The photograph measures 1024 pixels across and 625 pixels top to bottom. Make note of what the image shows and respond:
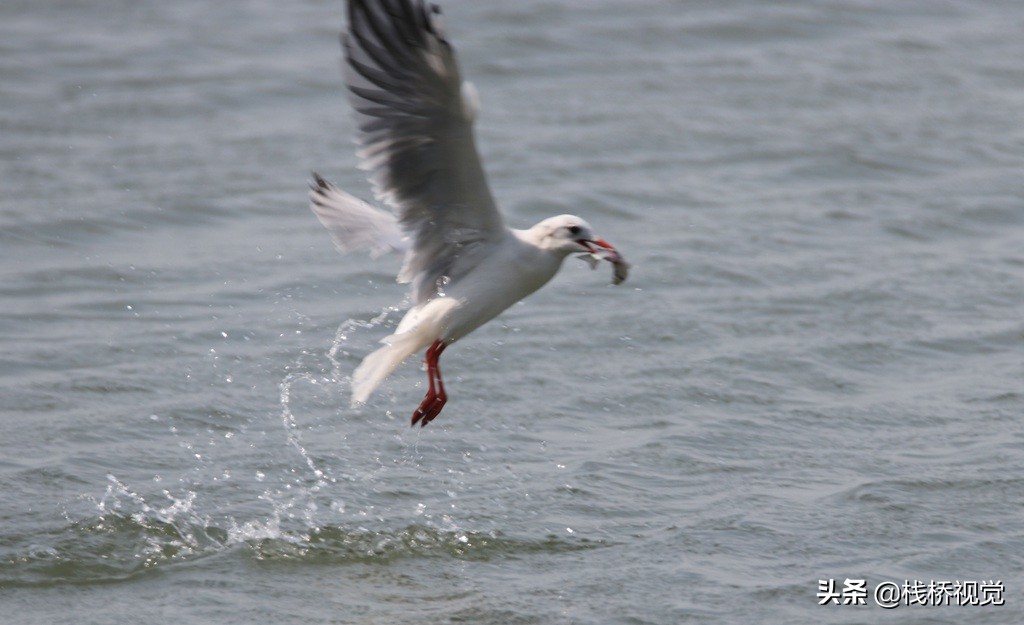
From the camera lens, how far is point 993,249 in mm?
10664

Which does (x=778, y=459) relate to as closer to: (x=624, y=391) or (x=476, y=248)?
(x=624, y=391)

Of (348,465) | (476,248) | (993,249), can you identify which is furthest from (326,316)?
(993,249)

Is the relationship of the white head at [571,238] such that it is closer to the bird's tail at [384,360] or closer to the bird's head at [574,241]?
the bird's head at [574,241]

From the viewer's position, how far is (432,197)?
21.9ft

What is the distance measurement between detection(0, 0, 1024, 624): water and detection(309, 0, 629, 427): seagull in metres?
0.80

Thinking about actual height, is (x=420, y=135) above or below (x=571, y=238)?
above

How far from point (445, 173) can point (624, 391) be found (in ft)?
7.13

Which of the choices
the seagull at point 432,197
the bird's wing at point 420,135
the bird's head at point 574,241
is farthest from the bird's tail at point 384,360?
the bird's head at point 574,241

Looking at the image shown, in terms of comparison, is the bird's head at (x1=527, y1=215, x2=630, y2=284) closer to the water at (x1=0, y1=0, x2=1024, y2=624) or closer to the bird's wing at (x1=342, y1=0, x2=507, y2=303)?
the bird's wing at (x1=342, y1=0, x2=507, y2=303)

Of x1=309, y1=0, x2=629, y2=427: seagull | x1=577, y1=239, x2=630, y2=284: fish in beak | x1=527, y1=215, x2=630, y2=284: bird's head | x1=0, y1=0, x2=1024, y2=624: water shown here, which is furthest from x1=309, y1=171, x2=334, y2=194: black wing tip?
x1=577, y1=239, x2=630, y2=284: fish in beak

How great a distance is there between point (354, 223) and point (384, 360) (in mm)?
981

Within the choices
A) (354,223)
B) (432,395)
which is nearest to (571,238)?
(432,395)

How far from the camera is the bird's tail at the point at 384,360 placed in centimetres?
689

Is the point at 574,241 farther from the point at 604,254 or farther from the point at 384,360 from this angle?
the point at 384,360
